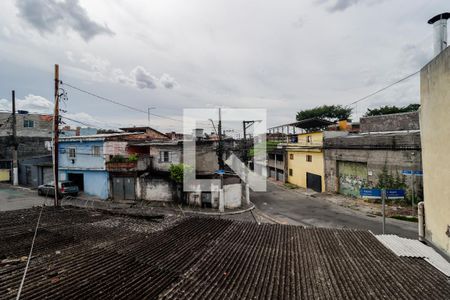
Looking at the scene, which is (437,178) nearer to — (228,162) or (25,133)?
(228,162)

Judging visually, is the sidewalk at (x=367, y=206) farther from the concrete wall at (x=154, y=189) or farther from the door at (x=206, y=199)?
the concrete wall at (x=154, y=189)

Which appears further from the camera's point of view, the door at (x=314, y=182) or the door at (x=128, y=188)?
the door at (x=314, y=182)

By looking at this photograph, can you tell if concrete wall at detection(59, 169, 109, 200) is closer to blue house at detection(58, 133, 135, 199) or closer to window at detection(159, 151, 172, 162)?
blue house at detection(58, 133, 135, 199)

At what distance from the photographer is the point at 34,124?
3656 cm

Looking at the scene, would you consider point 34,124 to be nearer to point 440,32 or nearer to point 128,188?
point 128,188

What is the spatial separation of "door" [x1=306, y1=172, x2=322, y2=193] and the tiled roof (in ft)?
Result: 57.5

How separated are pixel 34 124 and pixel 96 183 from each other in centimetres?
2432

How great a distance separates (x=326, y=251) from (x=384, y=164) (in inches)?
584

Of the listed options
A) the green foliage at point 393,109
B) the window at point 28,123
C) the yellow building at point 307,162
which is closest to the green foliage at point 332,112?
the green foliage at point 393,109

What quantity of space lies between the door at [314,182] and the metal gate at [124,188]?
60.3 ft

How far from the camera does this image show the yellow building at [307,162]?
78.7 feet

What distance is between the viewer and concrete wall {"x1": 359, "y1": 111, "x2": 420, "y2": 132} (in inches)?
733

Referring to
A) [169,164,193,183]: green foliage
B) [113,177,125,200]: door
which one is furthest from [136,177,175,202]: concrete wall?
[113,177,125,200]: door

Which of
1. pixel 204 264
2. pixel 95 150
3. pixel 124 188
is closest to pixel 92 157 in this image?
pixel 95 150
